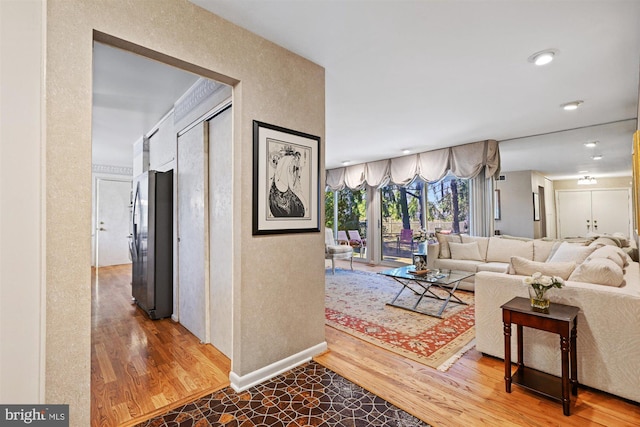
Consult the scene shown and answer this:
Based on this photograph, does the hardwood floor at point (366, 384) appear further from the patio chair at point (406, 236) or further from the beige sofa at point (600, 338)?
the patio chair at point (406, 236)

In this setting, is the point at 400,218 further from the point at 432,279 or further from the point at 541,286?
the point at 541,286

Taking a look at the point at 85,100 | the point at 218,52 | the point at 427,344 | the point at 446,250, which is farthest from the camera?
the point at 446,250

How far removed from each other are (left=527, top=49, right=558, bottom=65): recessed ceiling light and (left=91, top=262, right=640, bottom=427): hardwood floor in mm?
2530

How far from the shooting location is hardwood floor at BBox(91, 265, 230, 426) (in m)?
1.92

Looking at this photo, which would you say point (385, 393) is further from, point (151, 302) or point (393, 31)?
point (151, 302)

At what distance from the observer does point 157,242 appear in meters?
3.49

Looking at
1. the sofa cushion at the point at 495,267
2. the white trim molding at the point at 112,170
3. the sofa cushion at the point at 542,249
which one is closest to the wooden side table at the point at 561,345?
the sofa cushion at the point at 495,267

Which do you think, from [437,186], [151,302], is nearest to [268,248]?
[151,302]

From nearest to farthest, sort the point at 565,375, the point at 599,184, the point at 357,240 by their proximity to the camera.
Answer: the point at 565,375 → the point at 599,184 → the point at 357,240

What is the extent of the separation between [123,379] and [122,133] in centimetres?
395

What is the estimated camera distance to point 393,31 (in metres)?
2.10

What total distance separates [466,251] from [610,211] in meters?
4.95

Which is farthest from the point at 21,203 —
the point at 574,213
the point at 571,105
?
the point at 574,213

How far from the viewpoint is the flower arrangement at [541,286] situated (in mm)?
1959
